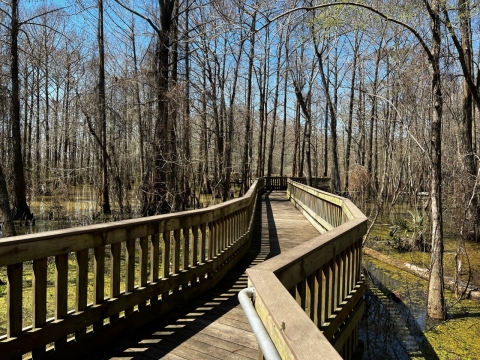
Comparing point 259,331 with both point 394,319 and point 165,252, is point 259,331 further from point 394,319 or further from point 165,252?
point 394,319

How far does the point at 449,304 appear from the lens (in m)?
7.96

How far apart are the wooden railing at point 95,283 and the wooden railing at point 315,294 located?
63.7 inches

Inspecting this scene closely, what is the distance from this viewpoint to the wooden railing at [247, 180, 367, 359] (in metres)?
1.49

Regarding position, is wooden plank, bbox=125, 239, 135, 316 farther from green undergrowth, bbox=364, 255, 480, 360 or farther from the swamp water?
green undergrowth, bbox=364, 255, 480, 360

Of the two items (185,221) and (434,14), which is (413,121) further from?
(185,221)

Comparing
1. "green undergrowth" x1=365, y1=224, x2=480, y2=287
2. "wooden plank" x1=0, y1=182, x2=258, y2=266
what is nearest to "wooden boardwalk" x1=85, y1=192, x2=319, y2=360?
"wooden plank" x1=0, y1=182, x2=258, y2=266

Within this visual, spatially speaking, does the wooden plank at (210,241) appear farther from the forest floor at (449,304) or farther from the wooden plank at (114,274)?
the forest floor at (449,304)

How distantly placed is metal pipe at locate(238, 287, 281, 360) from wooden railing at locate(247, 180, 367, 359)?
5 cm

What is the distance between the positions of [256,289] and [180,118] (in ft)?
41.5

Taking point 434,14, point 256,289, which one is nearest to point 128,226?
point 256,289

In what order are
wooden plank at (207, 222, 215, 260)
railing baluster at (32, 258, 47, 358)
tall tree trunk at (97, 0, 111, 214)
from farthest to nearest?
tall tree trunk at (97, 0, 111, 214), wooden plank at (207, 222, 215, 260), railing baluster at (32, 258, 47, 358)

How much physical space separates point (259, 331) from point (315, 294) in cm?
170

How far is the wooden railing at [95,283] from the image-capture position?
282cm

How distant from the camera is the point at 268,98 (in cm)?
3856
